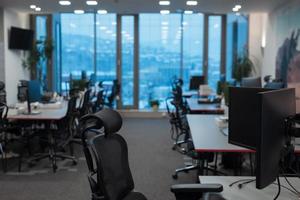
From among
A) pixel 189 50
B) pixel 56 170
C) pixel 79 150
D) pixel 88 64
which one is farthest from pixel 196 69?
pixel 56 170

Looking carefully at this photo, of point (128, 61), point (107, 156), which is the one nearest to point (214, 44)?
point (128, 61)

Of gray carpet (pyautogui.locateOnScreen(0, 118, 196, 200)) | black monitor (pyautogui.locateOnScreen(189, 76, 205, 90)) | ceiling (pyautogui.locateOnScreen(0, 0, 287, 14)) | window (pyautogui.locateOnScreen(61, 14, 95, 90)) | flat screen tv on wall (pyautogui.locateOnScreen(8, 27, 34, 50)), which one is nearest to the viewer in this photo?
gray carpet (pyautogui.locateOnScreen(0, 118, 196, 200))

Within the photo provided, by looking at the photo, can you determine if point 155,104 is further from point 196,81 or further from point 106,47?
point 106,47

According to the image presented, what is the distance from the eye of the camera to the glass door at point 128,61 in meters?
10.9

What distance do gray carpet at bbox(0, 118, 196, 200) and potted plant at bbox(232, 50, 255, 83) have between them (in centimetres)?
422

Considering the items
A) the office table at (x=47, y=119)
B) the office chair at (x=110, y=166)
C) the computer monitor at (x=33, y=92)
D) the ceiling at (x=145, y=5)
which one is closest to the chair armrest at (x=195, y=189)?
the office chair at (x=110, y=166)

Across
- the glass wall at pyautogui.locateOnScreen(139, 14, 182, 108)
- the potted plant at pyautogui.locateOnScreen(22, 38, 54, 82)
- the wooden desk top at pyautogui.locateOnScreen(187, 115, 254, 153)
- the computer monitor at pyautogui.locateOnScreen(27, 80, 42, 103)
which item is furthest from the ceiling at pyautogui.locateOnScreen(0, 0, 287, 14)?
the wooden desk top at pyautogui.locateOnScreen(187, 115, 254, 153)

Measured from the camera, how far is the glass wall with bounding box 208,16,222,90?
10891 millimetres

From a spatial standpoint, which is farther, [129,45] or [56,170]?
[129,45]

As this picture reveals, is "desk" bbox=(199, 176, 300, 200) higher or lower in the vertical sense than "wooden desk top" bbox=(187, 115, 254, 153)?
lower

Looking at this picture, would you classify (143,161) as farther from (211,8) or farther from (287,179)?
(211,8)

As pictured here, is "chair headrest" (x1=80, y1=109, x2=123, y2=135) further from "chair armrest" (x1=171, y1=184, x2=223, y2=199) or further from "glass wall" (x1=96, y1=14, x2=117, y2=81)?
"glass wall" (x1=96, y1=14, x2=117, y2=81)

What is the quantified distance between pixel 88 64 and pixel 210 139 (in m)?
7.88

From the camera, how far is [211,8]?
9.07m
